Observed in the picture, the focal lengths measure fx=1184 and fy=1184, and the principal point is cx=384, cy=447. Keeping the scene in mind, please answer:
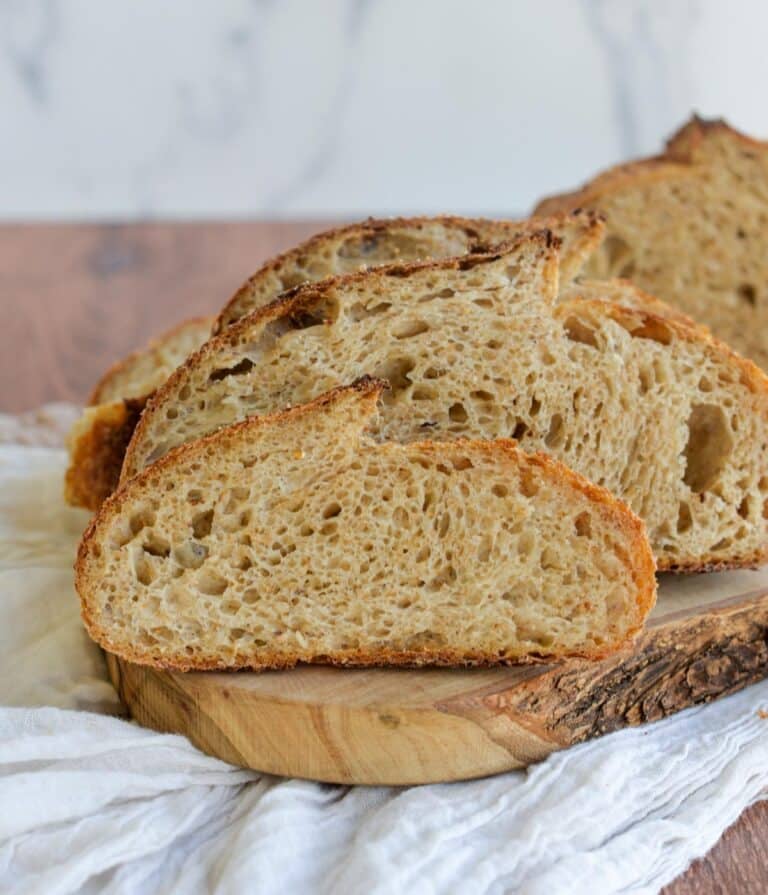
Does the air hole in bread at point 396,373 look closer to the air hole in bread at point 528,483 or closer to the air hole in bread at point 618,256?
the air hole in bread at point 528,483

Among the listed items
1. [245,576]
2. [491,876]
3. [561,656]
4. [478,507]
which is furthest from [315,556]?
[491,876]

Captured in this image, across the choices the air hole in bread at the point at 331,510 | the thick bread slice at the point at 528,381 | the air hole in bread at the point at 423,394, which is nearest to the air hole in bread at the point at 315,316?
the thick bread slice at the point at 528,381

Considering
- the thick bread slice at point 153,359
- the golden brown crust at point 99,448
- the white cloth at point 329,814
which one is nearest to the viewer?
the white cloth at point 329,814

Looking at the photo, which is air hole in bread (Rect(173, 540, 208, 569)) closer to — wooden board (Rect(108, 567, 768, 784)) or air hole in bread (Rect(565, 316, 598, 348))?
wooden board (Rect(108, 567, 768, 784))

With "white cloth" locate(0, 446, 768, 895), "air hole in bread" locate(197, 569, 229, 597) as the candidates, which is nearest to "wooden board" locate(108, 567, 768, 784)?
"white cloth" locate(0, 446, 768, 895)

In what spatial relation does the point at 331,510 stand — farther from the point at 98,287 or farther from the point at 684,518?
the point at 98,287

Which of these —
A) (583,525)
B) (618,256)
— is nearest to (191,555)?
(583,525)

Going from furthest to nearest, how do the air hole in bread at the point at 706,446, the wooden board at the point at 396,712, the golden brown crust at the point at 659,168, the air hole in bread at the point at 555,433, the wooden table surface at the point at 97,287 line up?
the wooden table surface at the point at 97,287, the golden brown crust at the point at 659,168, the air hole in bread at the point at 706,446, the air hole in bread at the point at 555,433, the wooden board at the point at 396,712
